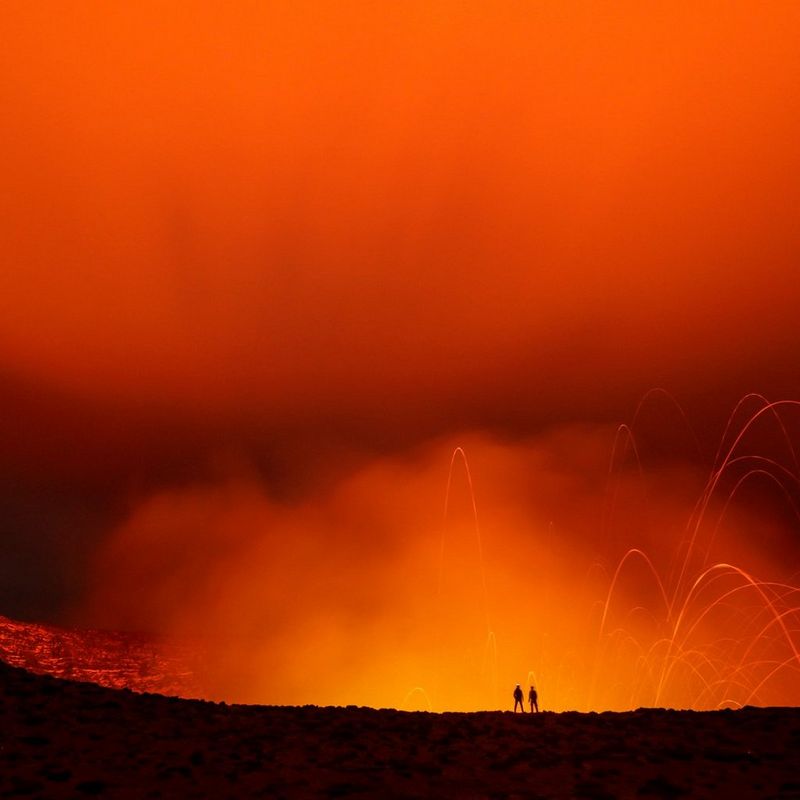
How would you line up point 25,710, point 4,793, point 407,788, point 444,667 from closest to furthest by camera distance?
point 4,793 < point 407,788 < point 25,710 < point 444,667

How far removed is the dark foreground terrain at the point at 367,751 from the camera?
17422 mm

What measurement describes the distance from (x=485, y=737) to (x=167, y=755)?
8.54 metres

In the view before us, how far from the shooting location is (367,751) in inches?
800

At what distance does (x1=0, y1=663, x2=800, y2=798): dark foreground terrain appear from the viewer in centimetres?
1742

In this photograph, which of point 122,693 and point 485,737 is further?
point 122,693

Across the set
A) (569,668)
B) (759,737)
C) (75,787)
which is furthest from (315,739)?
(569,668)

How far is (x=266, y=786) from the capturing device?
1769 centimetres

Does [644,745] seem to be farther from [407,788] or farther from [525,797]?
[407,788]

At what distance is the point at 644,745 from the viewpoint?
67.1 ft

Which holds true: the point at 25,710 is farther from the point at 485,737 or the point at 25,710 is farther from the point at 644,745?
the point at 644,745

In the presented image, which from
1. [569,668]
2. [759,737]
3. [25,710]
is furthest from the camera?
[569,668]

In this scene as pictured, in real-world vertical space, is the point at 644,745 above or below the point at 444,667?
below

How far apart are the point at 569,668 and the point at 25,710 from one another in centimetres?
17425

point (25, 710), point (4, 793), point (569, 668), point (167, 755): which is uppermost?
point (569, 668)
